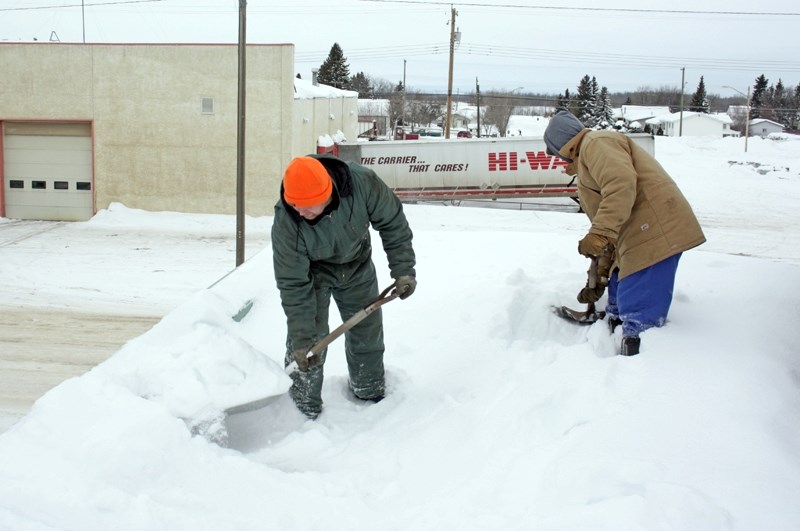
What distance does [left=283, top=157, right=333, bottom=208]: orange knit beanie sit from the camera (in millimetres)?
3379

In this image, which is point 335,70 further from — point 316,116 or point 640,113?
point 316,116

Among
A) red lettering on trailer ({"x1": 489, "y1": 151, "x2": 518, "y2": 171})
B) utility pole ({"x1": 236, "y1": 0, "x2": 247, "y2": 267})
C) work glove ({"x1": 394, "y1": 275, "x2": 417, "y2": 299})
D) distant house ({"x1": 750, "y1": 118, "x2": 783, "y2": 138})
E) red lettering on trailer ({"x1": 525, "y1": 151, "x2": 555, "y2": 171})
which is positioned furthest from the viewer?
distant house ({"x1": 750, "y1": 118, "x2": 783, "y2": 138})

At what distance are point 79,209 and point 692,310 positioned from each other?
56.2 ft

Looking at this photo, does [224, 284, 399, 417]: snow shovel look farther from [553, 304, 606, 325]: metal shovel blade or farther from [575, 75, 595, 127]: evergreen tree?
[575, 75, 595, 127]: evergreen tree

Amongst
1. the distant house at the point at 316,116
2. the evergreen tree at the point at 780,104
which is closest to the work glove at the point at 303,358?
the distant house at the point at 316,116

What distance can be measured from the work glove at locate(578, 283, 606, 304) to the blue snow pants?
2.24 feet

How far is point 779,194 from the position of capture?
2392 centimetres

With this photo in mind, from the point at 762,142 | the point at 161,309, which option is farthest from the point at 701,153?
the point at 161,309

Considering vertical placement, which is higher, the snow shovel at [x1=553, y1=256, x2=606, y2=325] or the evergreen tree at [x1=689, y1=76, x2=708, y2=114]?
the evergreen tree at [x1=689, y1=76, x2=708, y2=114]

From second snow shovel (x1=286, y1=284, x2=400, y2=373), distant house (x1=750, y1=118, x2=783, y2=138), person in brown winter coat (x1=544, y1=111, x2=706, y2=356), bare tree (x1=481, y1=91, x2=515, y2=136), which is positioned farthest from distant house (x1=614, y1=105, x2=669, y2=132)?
second snow shovel (x1=286, y1=284, x2=400, y2=373)

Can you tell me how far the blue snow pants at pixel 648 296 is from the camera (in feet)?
12.6

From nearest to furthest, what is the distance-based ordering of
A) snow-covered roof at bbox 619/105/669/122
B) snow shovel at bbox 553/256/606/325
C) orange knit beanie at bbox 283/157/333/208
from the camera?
orange knit beanie at bbox 283/157/333/208 → snow shovel at bbox 553/256/606/325 → snow-covered roof at bbox 619/105/669/122

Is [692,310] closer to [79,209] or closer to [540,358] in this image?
[540,358]

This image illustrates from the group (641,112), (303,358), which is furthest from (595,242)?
(641,112)
